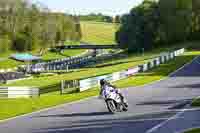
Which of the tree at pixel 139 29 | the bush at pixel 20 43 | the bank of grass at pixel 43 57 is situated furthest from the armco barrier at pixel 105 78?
the bush at pixel 20 43

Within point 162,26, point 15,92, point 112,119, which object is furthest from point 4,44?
point 112,119

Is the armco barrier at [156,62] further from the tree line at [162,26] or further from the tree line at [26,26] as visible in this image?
the tree line at [26,26]

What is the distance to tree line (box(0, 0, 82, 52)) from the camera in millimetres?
148125

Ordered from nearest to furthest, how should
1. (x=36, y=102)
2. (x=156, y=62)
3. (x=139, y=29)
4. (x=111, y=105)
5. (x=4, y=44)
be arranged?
(x=111, y=105), (x=36, y=102), (x=156, y=62), (x=139, y=29), (x=4, y=44)

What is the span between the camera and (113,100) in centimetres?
2464

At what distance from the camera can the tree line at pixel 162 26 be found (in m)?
127

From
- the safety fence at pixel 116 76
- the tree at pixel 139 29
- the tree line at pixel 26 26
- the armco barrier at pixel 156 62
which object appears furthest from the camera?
the tree line at pixel 26 26

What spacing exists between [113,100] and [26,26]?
436ft

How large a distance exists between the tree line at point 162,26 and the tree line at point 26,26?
104 ft

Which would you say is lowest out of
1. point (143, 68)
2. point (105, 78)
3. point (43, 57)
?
point (43, 57)

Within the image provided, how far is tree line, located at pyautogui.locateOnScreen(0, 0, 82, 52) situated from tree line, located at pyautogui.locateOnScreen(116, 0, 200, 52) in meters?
31.7

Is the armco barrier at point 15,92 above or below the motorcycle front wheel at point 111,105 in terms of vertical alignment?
below

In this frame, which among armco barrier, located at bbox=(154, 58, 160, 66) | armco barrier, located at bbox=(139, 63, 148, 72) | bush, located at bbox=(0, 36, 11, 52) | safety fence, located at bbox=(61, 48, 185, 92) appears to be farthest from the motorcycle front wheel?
bush, located at bbox=(0, 36, 11, 52)

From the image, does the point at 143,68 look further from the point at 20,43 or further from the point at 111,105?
the point at 20,43
